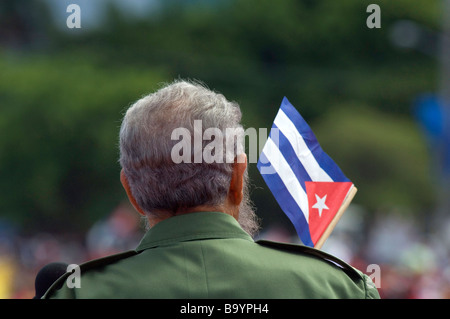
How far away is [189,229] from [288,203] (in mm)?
808

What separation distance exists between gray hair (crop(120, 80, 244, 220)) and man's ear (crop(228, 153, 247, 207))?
0.07 ft

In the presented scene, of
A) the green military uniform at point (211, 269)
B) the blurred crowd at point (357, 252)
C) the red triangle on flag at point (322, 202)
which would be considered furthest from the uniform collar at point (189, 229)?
the red triangle on flag at point (322, 202)

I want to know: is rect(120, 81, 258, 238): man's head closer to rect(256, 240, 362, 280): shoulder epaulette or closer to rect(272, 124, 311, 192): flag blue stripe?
rect(256, 240, 362, 280): shoulder epaulette

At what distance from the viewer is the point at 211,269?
187 centimetres

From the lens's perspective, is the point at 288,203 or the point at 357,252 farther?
the point at 357,252

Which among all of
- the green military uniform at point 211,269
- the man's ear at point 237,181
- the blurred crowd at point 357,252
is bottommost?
the blurred crowd at point 357,252

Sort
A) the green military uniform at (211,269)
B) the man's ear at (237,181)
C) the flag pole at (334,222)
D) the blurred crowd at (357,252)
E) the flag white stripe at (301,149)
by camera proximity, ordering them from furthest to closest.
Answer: the blurred crowd at (357,252) → the flag white stripe at (301,149) → the flag pole at (334,222) → the man's ear at (237,181) → the green military uniform at (211,269)

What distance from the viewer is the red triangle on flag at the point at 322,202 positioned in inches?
106

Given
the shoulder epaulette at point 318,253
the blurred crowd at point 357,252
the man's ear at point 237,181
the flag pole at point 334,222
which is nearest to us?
the shoulder epaulette at point 318,253

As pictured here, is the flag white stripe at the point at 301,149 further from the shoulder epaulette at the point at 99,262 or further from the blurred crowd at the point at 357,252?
the shoulder epaulette at the point at 99,262

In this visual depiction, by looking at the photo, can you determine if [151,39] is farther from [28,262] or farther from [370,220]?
[28,262]

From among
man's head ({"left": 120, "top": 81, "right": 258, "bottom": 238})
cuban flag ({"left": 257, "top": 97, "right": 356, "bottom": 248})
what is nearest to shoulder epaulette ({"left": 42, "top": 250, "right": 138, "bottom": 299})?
man's head ({"left": 120, "top": 81, "right": 258, "bottom": 238})

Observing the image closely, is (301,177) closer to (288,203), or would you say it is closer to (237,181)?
(288,203)

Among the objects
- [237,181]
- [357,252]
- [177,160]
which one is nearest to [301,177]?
[237,181]
